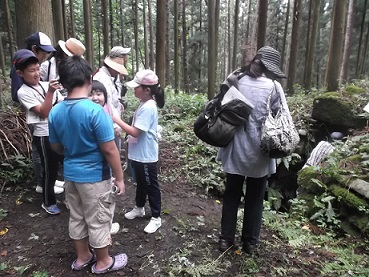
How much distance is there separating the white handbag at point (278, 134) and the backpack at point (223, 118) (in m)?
0.24

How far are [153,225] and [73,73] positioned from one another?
7.03 ft

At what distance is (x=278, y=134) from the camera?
298cm

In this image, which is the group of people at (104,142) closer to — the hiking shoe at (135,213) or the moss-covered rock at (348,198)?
the hiking shoe at (135,213)

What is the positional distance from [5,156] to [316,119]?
7.92 metres

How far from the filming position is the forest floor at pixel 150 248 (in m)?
3.16

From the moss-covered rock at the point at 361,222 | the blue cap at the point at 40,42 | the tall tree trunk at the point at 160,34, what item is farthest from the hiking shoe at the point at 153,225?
the tall tree trunk at the point at 160,34

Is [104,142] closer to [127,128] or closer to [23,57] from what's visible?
[127,128]

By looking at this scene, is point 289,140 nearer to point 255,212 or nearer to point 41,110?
point 255,212

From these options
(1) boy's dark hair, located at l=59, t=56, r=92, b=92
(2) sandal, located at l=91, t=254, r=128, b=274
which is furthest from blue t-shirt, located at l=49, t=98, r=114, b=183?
(2) sandal, located at l=91, t=254, r=128, b=274

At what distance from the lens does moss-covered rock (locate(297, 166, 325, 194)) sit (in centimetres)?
535

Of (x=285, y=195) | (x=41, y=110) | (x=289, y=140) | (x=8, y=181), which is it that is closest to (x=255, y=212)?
(x=289, y=140)

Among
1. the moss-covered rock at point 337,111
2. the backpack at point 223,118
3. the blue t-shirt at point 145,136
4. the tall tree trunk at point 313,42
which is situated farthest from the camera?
the tall tree trunk at point 313,42

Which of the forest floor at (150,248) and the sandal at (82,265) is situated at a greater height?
the sandal at (82,265)

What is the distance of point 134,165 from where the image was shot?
3.67 meters
